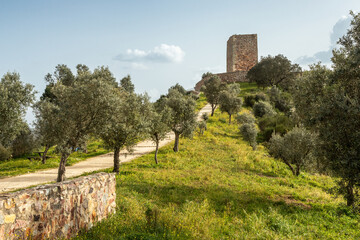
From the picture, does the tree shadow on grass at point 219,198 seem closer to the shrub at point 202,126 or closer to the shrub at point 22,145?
the shrub at point 202,126

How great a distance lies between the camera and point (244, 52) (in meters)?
94.9

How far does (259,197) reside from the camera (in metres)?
16.4

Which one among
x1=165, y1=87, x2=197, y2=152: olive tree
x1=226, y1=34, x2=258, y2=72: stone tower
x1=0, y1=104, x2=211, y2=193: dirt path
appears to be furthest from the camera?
x1=226, y1=34, x2=258, y2=72: stone tower

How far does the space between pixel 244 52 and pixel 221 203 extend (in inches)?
3542

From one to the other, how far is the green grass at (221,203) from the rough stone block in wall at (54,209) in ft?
2.04

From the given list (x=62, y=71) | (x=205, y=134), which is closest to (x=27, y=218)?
(x=205, y=134)

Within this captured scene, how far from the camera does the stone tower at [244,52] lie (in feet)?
311

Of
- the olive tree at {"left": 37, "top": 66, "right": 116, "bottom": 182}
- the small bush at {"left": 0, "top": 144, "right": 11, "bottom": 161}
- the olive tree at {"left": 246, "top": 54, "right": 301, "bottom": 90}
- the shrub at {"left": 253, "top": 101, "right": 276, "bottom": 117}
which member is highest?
the olive tree at {"left": 246, "top": 54, "right": 301, "bottom": 90}

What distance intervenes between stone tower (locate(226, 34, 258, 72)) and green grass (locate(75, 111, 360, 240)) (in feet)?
232

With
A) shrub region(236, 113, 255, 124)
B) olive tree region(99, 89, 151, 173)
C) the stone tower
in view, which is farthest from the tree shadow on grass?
the stone tower

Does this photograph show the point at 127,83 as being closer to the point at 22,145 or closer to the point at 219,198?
the point at 22,145

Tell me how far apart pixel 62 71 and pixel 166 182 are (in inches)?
1501

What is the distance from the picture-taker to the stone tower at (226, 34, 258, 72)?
311ft

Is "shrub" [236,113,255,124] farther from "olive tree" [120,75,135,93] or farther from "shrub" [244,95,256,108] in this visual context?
"olive tree" [120,75,135,93]
